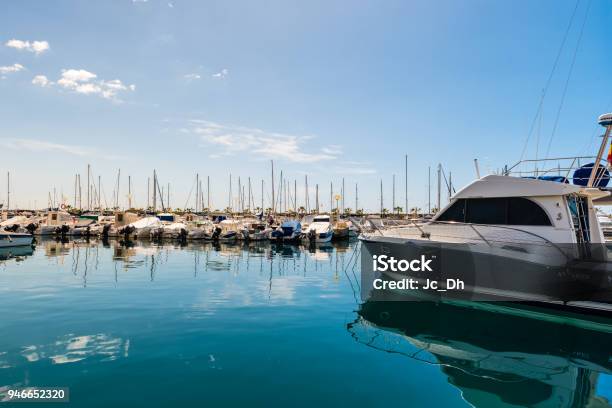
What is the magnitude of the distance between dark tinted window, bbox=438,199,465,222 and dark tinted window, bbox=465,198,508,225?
18 centimetres

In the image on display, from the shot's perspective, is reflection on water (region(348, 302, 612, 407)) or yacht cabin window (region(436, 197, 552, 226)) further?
yacht cabin window (region(436, 197, 552, 226))

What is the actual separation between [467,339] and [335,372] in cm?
437

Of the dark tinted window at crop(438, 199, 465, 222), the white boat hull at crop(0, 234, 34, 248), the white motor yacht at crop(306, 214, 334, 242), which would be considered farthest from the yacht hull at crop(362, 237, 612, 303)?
the white boat hull at crop(0, 234, 34, 248)

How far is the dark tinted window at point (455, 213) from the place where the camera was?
44.4 ft

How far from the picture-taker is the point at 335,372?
305 inches

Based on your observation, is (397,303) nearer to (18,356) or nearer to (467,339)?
(467,339)

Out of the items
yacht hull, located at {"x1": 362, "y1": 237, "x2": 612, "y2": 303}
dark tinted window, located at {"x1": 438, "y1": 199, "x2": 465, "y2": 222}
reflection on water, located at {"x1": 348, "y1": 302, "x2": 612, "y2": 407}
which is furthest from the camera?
dark tinted window, located at {"x1": 438, "y1": 199, "x2": 465, "y2": 222}

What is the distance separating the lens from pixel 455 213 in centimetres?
1374

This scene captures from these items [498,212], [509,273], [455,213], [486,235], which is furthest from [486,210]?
[509,273]

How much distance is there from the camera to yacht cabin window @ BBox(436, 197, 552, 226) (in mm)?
12184

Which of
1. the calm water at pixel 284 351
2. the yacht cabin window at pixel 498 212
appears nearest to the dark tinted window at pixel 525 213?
the yacht cabin window at pixel 498 212

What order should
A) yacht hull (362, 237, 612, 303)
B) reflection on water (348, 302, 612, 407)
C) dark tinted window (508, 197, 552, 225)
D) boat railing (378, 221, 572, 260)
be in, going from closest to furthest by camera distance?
reflection on water (348, 302, 612, 407)
yacht hull (362, 237, 612, 303)
boat railing (378, 221, 572, 260)
dark tinted window (508, 197, 552, 225)

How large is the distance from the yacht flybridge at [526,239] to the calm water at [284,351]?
1164 mm

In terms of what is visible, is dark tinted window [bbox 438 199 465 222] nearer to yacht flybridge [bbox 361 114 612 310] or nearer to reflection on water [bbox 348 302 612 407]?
yacht flybridge [bbox 361 114 612 310]
